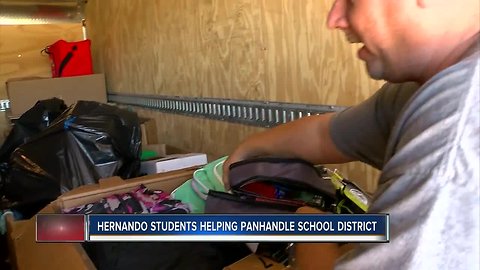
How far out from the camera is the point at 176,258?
128cm

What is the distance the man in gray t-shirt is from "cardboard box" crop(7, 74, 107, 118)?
3.26 m

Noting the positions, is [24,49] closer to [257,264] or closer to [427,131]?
[257,264]

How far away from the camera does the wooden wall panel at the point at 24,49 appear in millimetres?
3777

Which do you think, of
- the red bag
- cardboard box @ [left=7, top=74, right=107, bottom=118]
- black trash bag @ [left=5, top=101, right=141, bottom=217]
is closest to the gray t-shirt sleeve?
black trash bag @ [left=5, top=101, right=141, bottom=217]

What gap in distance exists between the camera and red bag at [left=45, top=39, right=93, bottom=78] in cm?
377

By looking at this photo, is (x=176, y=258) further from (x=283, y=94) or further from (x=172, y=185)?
(x=283, y=94)

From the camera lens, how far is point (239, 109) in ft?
6.60

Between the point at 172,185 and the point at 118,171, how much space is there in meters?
0.39

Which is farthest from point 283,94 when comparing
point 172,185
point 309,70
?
point 172,185

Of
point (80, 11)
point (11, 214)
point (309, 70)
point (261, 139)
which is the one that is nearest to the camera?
point (261, 139)

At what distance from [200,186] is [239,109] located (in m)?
0.58

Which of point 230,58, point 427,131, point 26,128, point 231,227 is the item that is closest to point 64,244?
point 231,227

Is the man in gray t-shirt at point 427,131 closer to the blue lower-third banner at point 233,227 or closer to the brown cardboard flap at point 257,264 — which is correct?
the blue lower-third banner at point 233,227

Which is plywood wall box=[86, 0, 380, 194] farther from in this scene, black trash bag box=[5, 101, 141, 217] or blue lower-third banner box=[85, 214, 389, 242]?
blue lower-third banner box=[85, 214, 389, 242]
